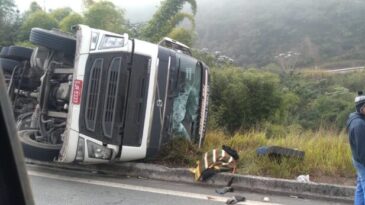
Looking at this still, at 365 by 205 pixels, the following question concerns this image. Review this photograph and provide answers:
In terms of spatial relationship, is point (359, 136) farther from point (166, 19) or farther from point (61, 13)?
point (61, 13)

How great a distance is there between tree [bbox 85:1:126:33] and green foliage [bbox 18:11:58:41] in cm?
178

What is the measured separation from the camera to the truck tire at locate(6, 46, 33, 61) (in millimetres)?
7688

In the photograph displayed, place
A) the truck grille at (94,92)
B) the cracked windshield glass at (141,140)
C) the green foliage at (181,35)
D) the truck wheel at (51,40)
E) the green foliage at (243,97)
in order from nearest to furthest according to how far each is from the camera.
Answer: the cracked windshield glass at (141,140) < the truck grille at (94,92) < the truck wheel at (51,40) < the green foliage at (243,97) < the green foliage at (181,35)

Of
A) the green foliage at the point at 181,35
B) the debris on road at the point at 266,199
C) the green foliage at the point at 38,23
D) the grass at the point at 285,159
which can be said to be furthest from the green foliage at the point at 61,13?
the debris on road at the point at 266,199

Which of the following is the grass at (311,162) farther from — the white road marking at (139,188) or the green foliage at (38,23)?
the green foliage at (38,23)

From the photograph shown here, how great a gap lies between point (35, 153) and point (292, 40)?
83845 mm

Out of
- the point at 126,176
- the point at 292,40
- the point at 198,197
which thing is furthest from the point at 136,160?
the point at 292,40

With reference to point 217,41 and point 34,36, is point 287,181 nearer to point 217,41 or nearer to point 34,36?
point 34,36

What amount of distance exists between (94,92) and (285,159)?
2389 millimetres

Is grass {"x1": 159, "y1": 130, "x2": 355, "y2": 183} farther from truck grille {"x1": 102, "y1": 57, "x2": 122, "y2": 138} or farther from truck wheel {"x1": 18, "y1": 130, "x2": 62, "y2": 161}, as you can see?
truck wheel {"x1": 18, "y1": 130, "x2": 62, "y2": 161}

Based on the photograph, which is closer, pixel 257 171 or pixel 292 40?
pixel 257 171

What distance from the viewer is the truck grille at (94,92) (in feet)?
19.7

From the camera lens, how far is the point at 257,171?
607 centimetres

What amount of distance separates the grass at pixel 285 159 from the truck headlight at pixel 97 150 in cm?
102
